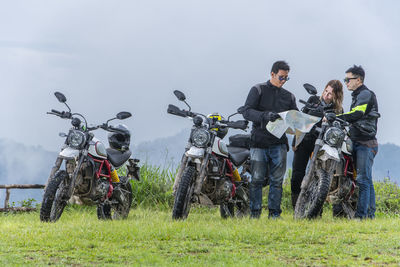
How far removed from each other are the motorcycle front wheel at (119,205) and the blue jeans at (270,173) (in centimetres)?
223

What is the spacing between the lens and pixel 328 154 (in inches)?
407

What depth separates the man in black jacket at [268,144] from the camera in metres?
10.7

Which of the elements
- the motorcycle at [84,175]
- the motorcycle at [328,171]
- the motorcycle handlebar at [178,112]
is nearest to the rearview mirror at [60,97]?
the motorcycle at [84,175]

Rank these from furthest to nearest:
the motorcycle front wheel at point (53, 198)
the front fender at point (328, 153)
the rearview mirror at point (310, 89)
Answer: the rearview mirror at point (310, 89), the front fender at point (328, 153), the motorcycle front wheel at point (53, 198)

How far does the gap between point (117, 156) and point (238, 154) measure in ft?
6.90

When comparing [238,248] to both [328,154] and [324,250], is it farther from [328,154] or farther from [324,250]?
[328,154]

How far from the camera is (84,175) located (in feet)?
34.1

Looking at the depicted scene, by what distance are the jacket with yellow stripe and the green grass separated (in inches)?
60.9

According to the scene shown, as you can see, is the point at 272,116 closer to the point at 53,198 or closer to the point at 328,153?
the point at 328,153

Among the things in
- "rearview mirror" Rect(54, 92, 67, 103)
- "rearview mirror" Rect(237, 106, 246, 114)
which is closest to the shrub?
"rearview mirror" Rect(237, 106, 246, 114)

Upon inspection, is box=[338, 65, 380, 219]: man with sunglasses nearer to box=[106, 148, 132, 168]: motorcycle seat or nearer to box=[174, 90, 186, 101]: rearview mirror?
box=[174, 90, 186, 101]: rearview mirror

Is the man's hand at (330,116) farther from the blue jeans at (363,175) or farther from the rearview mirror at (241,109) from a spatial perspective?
the rearview mirror at (241,109)

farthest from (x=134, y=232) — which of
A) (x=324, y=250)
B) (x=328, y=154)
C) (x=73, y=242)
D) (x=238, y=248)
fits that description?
(x=328, y=154)

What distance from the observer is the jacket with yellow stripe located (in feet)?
35.2
